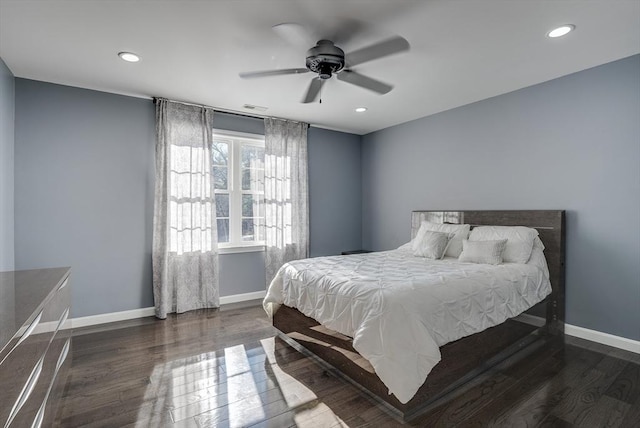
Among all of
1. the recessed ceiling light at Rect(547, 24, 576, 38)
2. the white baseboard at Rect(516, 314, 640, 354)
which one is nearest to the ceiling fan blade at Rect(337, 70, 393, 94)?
the recessed ceiling light at Rect(547, 24, 576, 38)

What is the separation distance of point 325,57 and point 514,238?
266cm

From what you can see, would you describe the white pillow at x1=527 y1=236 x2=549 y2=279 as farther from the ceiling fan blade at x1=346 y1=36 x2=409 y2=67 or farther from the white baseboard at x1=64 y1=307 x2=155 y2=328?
the white baseboard at x1=64 y1=307 x2=155 y2=328

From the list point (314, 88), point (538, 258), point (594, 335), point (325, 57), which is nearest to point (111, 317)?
point (314, 88)

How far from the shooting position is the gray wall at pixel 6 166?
9.52ft

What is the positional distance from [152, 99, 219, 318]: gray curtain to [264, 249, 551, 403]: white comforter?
53.5 inches

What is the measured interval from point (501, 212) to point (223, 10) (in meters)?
3.55

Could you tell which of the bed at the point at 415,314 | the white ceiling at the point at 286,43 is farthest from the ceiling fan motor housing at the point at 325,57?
the bed at the point at 415,314

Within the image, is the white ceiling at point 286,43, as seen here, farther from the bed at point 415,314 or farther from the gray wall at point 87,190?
the bed at point 415,314

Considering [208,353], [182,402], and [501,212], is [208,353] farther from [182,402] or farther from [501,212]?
[501,212]

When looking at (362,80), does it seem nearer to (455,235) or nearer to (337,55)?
(337,55)

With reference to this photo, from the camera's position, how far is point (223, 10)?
2.20 m

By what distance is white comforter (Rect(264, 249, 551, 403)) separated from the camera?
74.8 inches

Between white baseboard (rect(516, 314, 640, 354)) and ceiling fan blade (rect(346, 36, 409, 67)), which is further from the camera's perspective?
white baseboard (rect(516, 314, 640, 354))

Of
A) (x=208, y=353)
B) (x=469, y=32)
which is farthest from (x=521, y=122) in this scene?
(x=208, y=353)
